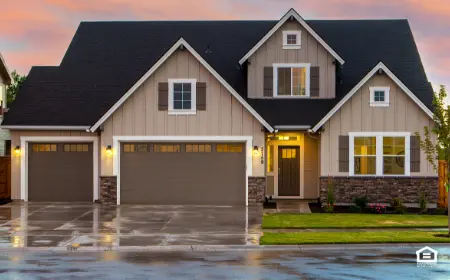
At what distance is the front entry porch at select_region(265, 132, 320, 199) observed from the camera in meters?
30.1

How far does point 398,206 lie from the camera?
2598 cm

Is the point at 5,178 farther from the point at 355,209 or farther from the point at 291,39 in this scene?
the point at 355,209

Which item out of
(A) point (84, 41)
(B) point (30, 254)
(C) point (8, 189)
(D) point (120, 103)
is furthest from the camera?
(A) point (84, 41)

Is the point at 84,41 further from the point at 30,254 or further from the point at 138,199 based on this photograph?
the point at 30,254

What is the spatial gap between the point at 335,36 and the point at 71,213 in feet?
52.3

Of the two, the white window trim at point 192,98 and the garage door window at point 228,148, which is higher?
the white window trim at point 192,98

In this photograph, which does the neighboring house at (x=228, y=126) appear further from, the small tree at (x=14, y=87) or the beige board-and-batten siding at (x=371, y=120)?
the small tree at (x=14, y=87)

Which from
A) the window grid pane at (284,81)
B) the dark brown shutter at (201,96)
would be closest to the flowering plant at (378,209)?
the window grid pane at (284,81)

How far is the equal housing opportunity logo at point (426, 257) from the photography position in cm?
1430

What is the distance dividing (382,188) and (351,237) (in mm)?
9329

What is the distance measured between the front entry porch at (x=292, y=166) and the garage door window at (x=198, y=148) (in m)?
3.04

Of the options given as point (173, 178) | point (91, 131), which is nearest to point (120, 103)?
point (91, 131)

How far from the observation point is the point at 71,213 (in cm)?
2512

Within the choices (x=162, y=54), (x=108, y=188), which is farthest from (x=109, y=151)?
(x=162, y=54)
